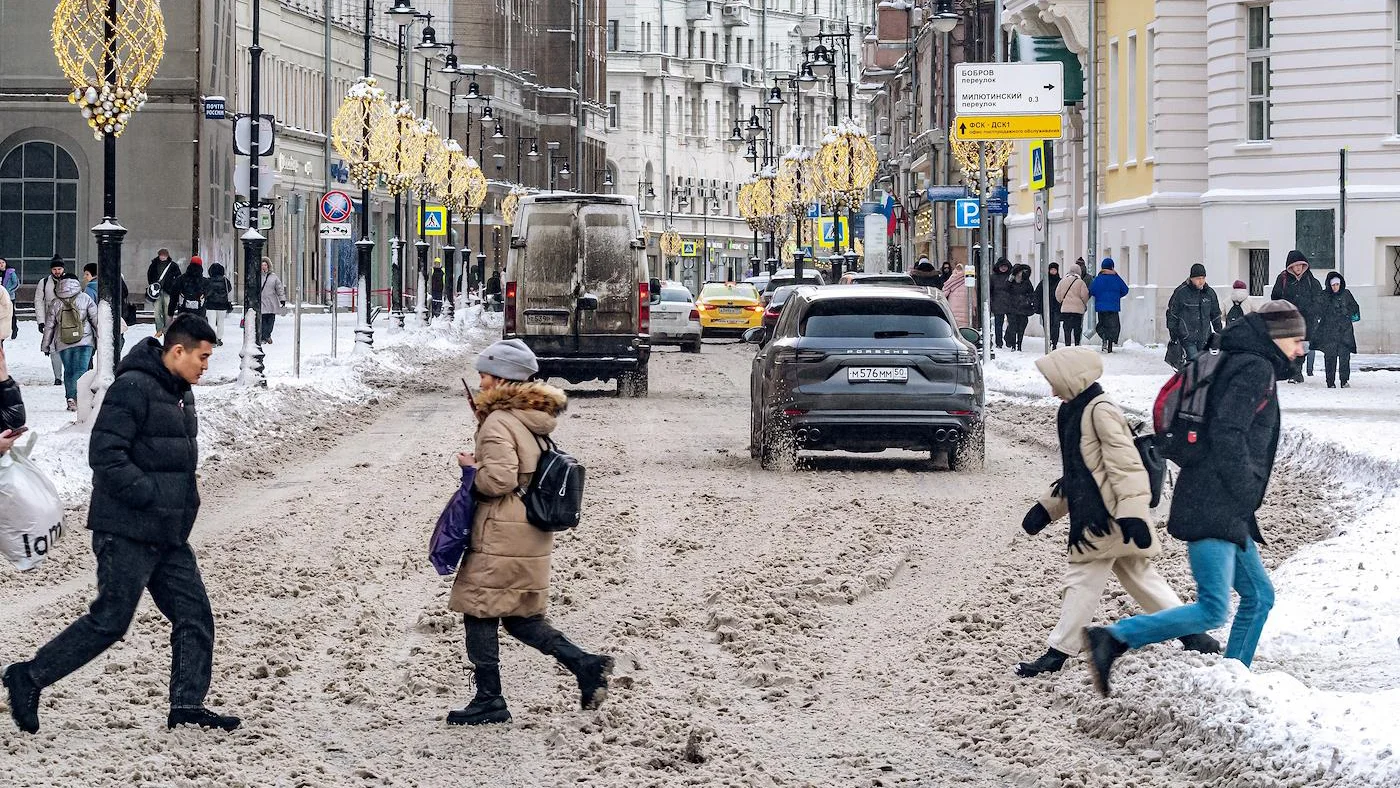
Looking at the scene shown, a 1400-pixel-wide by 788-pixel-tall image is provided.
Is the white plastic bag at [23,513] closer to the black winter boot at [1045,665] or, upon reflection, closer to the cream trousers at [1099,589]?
the black winter boot at [1045,665]

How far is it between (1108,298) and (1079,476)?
32.3 metres

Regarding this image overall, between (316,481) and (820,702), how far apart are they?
10.1m

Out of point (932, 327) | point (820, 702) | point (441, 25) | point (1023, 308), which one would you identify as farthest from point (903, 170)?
point (820, 702)

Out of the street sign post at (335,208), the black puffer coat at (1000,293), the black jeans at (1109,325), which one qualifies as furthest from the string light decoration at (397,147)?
the black jeans at (1109,325)

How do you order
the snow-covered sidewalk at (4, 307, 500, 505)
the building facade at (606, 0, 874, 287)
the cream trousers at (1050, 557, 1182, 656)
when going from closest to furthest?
1. the cream trousers at (1050, 557, 1182, 656)
2. the snow-covered sidewalk at (4, 307, 500, 505)
3. the building facade at (606, 0, 874, 287)

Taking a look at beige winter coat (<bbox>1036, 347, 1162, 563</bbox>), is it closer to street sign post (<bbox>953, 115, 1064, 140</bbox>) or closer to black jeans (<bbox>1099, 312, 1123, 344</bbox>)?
street sign post (<bbox>953, 115, 1064, 140</bbox>)

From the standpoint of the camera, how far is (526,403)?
331 inches

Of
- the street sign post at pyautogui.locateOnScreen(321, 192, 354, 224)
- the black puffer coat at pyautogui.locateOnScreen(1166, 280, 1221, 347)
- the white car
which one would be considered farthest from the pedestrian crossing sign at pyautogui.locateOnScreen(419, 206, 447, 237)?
the black puffer coat at pyautogui.locateOnScreen(1166, 280, 1221, 347)

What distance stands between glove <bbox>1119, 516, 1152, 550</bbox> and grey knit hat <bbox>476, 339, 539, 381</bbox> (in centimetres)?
242

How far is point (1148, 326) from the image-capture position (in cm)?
4394

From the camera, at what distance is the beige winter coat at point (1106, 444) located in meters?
9.24

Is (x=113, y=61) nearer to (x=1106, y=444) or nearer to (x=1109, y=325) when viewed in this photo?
(x=1106, y=444)

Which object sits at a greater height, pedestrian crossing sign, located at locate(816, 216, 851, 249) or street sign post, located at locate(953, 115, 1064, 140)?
street sign post, located at locate(953, 115, 1064, 140)

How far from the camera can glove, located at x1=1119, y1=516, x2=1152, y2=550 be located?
9227 millimetres
